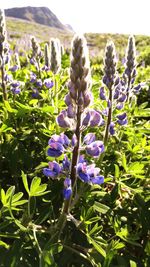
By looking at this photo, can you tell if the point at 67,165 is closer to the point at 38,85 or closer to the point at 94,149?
the point at 94,149

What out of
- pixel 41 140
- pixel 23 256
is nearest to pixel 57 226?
pixel 23 256

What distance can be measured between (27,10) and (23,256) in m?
126

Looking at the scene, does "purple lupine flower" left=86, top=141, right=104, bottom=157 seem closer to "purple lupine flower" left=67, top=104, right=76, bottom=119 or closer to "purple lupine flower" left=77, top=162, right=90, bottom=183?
"purple lupine flower" left=77, top=162, right=90, bottom=183

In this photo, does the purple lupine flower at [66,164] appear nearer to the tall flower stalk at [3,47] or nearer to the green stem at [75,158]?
the green stem at [75,158]

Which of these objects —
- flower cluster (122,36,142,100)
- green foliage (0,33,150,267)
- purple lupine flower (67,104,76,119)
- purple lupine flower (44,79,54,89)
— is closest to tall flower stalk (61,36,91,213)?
purple lupine flower (67,104,76,119)

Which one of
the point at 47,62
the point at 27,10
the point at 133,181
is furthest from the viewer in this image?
the point at 27,10

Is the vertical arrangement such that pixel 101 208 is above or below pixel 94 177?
below

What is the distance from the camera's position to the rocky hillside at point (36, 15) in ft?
367

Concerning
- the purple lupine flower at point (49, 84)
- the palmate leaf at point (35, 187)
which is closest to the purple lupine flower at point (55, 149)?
the palmate leaf at point (35, 187)

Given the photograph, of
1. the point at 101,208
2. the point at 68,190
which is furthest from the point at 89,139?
the point at 101,208

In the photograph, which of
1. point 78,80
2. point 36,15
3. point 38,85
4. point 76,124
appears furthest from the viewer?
point 36,15

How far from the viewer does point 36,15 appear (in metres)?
123

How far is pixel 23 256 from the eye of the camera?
1.96 meters

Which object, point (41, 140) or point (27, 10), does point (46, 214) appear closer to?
point (41, 140)
